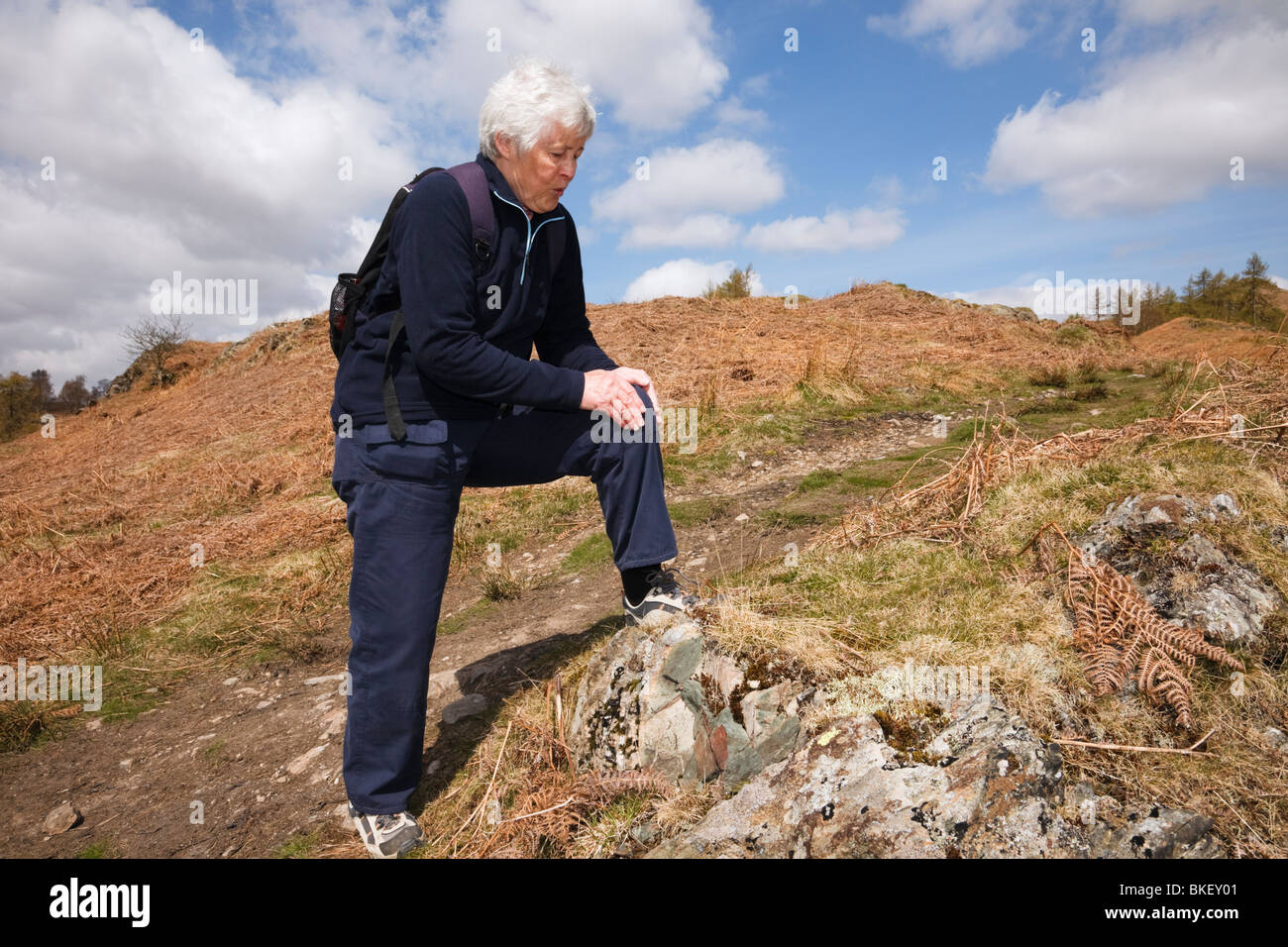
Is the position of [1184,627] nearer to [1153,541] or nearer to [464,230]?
[1153,541]

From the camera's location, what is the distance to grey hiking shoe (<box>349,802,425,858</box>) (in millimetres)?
2322

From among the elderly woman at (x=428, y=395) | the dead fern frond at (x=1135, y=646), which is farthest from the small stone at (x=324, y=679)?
the dead fern frond at (x=1135, y=646)

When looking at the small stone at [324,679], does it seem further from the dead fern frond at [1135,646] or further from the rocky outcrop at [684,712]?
the dead fern frond at [1135,646]

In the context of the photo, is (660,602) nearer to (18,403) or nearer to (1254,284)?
(1254,284)

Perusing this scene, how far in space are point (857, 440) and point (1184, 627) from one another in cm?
503

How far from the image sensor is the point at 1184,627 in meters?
2.16

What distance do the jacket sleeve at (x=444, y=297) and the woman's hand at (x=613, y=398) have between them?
0.23m

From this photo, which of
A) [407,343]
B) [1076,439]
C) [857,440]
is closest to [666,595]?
[407,343]

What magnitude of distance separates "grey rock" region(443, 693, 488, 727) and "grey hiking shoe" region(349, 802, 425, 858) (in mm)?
719

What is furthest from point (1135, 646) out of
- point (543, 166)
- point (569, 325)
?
point (543, 166)

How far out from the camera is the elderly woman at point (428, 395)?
2.19m

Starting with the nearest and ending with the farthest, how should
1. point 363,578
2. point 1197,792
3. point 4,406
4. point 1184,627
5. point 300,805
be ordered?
point 1197,792 → point 1184,627 → point 363,578 → point 300,805 → point 4,406

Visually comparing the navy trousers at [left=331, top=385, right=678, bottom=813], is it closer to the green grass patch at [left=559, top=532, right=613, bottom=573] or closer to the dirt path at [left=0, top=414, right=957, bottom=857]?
the dirt path at [left=0, top=414, right=957, bottom=857]

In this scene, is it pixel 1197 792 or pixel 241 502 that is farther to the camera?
pixel 241 502
